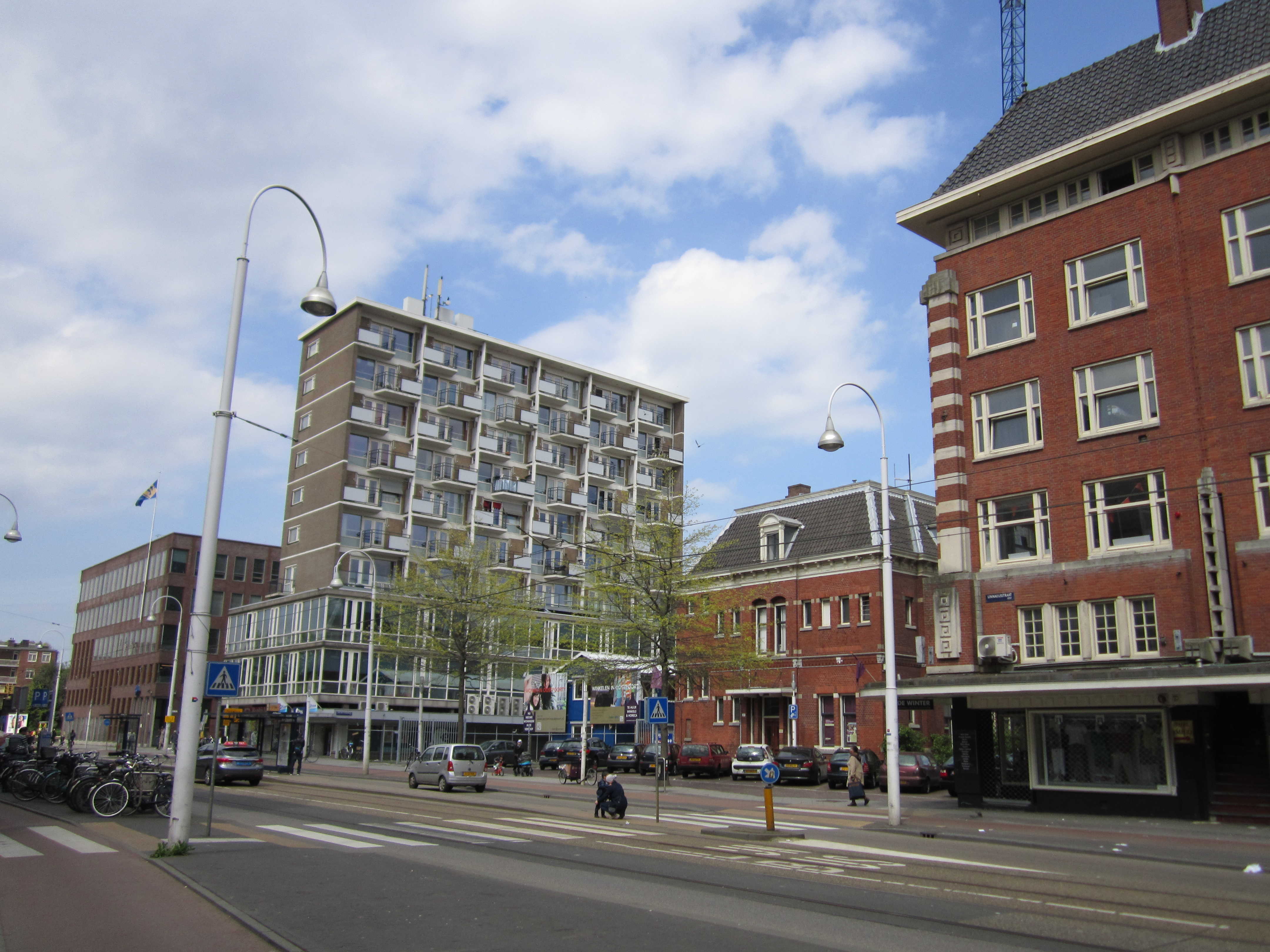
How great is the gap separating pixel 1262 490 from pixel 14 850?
25.7 metres

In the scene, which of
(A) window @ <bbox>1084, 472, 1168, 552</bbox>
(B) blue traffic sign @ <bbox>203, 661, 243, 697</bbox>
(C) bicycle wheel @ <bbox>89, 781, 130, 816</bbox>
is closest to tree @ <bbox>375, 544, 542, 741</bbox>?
(C) bicycle wheel @ <bbox>89, 781, 130, 816</bbox>

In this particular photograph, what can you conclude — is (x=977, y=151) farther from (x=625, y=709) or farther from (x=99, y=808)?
(x=99, y=808)

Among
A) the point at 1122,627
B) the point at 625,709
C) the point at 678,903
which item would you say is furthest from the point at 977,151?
the point at 678,903

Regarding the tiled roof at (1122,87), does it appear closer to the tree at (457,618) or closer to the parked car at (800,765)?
the parked car at (800,765)

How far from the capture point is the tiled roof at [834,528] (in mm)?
46031

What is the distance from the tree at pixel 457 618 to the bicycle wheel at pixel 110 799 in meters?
26.4

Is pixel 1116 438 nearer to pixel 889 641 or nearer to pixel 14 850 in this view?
pixel 889 641

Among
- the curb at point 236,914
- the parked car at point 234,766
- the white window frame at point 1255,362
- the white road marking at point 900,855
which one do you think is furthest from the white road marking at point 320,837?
the white window frame at point 1255,362

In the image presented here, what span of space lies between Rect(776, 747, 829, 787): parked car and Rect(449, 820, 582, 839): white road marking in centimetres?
1964

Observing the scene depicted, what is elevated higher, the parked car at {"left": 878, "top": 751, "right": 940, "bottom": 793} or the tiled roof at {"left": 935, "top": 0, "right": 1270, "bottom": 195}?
the tiled roof at {"left": 935, "top": 0, "right": 1270, "bottom": 195}

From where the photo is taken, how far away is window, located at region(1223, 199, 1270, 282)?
23672mm

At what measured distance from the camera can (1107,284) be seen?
26516 millimetres

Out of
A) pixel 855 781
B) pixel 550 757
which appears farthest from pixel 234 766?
pixel 855 781

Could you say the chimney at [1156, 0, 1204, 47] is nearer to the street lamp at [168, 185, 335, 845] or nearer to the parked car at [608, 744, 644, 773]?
the street lamp at [168, 185, 335, 845]
